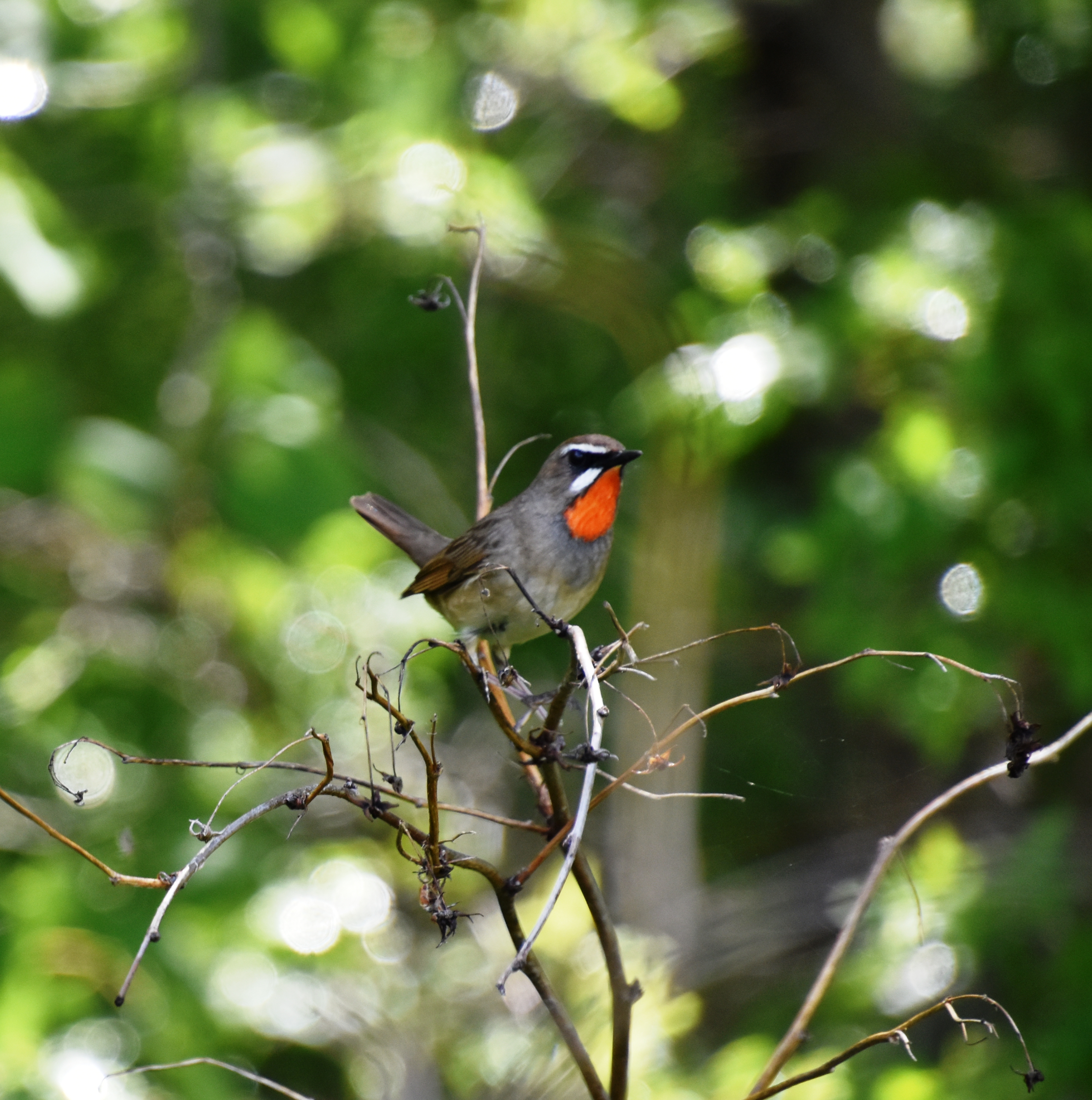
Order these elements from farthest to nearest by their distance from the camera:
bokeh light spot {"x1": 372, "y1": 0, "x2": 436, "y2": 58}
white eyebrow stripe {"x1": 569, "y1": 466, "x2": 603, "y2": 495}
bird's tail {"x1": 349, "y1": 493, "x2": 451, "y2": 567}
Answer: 1. bokeh light spot {"x1": 372, "y1": 0, "x2": 436, "y2": 58}
2. bird's tail {"x1": 349, "y1": 493, "x2": 451, "y2": 567}
3. white eyebrow stripe {"x1": 569, "y1": 466, "x2": 603, "y2": 495}

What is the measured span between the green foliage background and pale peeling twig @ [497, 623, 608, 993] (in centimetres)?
206

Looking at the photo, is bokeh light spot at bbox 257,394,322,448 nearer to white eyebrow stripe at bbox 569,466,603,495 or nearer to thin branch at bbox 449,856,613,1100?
white eyebrow stripe at bbox 569,466,603,495

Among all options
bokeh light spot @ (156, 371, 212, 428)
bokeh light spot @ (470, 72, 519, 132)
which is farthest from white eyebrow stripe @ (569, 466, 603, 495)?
bokeh light spot @ (470, 72, 519, 132)

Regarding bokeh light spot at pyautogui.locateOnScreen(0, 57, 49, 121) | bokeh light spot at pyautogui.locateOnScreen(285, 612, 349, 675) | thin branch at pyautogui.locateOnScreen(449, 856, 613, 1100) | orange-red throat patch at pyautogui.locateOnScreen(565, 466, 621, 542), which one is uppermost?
bokeh light spot at pyautogui.locateOnScreen(0, 57, 49, 121)

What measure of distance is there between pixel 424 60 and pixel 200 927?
3964 mm

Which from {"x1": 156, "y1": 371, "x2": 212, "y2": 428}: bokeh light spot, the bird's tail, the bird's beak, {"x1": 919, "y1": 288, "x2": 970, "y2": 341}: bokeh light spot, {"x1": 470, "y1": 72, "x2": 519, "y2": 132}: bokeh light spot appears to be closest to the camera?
the bird's beak

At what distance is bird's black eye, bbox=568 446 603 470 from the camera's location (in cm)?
285

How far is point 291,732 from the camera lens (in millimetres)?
5117

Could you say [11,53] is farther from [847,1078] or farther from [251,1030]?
[847,1078]

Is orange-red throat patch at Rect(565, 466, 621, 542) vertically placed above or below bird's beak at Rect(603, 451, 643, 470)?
below

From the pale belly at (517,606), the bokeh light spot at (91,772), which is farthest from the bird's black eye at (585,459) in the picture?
the bokeh light spot at (91,772)

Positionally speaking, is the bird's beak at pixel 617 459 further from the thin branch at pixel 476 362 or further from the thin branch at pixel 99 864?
the thin branch at pixel 99 864

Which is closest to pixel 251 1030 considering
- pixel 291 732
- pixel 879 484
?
pixel 291 732

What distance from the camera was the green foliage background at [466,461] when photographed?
4.26m
